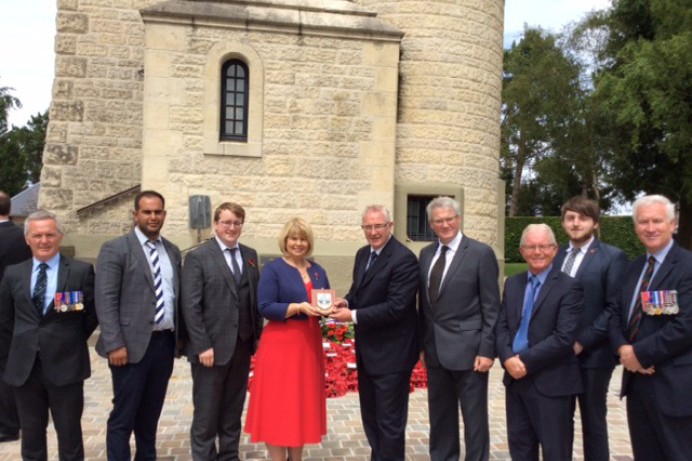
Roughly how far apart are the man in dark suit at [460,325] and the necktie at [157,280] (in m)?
1.99

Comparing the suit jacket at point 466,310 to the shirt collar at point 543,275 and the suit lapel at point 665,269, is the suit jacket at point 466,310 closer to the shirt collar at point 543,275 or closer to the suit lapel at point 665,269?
the shirt collar at point 543,275

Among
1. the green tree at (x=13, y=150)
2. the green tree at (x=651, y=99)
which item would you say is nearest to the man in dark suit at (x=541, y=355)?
the green tree at (x=651, y=99)

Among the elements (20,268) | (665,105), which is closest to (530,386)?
(20,268)

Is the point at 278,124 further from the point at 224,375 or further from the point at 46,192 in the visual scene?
the point at 224,375

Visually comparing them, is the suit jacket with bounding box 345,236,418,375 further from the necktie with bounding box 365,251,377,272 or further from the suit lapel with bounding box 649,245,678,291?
the suit lapel with bounding box 649,245,678,291

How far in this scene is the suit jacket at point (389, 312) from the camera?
4199 mm

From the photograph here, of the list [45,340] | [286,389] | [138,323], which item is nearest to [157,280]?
[138,323]

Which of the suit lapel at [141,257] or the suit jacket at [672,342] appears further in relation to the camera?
the suit lapel at [141,257]

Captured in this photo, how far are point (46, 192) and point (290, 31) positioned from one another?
5867 millimetres

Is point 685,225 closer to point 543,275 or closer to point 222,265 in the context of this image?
point 543,275

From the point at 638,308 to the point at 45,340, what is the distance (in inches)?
155

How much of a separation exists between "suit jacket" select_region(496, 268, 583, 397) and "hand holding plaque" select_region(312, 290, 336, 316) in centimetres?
123

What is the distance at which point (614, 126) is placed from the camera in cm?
2383

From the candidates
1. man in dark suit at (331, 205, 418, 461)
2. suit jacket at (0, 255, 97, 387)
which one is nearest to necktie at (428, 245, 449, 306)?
man in dark suit at (331, 205, 418, 461)
